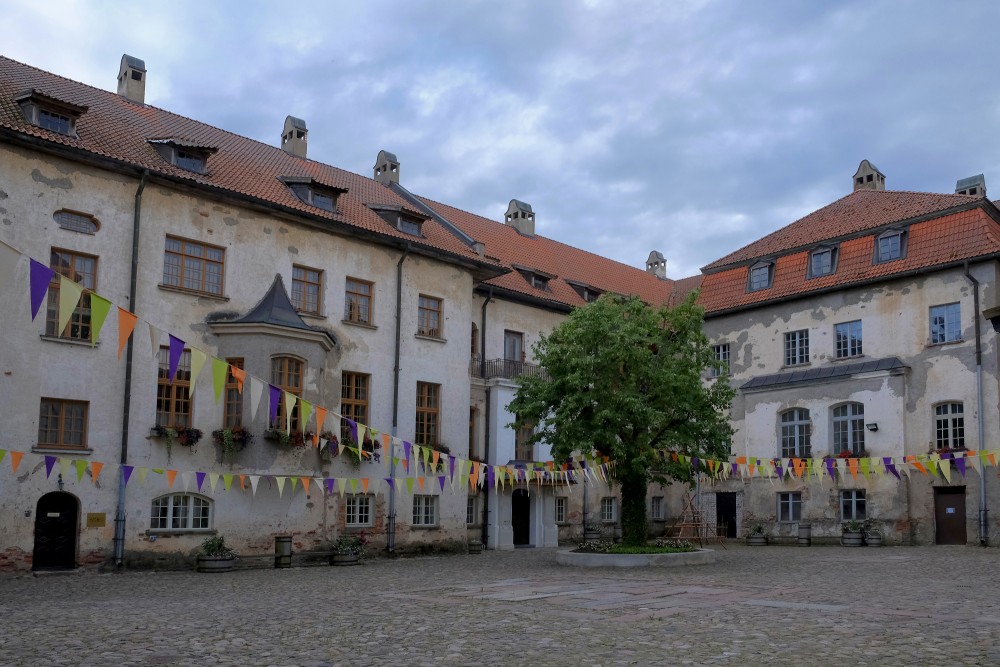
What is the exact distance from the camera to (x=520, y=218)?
43.4 metres

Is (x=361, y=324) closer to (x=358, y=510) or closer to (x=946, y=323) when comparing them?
(x=358, y=510)

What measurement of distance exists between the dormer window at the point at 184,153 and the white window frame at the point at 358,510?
9868 mm

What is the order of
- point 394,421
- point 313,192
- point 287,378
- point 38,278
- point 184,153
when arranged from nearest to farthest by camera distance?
point 38,278 → point 287,378 → point 184,153 → point 313,192 → point 394,421

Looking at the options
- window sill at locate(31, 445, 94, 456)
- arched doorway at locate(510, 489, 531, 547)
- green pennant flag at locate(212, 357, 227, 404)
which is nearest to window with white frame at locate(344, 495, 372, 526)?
window sill at locate(31, 445, 94, 456)

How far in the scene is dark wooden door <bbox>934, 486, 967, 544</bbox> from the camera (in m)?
30.6

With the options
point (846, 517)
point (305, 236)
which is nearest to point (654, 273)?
point (846, 517)

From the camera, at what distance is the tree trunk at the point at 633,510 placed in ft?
81.8

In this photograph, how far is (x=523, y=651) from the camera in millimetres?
10328

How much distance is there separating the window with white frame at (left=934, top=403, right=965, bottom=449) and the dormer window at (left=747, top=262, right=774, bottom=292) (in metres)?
8.52

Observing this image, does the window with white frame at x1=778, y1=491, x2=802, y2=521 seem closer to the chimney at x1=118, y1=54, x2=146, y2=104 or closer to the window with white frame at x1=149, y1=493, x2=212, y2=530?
the window with white frame at x1=149, y1=493, x2=212, y2=530

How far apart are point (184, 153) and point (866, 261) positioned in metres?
22.9

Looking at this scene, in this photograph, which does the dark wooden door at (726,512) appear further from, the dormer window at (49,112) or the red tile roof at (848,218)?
the dormer window at (49,112)

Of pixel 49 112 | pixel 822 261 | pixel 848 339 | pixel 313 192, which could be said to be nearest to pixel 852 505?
pixel 848 339

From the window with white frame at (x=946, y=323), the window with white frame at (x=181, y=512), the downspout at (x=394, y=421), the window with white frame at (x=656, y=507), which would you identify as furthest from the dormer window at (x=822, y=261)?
the window with white frame at (x=181, y=512)
